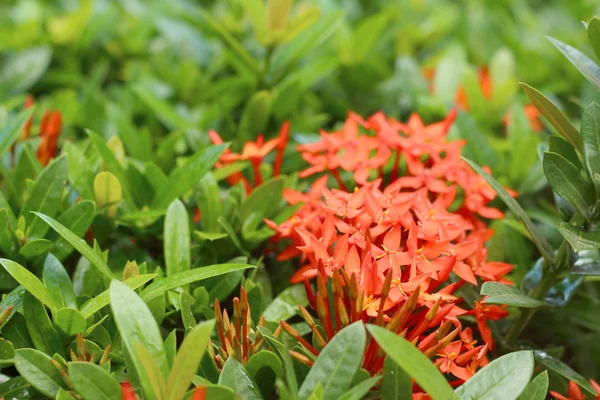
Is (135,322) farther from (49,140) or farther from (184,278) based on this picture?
(49,140)

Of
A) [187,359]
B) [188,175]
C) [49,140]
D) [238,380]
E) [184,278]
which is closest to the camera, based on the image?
[187,359]

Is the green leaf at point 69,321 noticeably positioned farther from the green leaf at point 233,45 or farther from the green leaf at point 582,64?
the green leaf at point 582,64

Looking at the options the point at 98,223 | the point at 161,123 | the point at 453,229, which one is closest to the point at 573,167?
the point at 453,229

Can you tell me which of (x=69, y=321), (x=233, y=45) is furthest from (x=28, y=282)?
(x=233, y=45)

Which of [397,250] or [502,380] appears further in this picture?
[397,250]

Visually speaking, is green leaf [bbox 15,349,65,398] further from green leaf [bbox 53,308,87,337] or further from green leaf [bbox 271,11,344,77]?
green leaf [bbox 271,11,344,77]

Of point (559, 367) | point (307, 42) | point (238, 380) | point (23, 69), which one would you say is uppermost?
point (23, 69)

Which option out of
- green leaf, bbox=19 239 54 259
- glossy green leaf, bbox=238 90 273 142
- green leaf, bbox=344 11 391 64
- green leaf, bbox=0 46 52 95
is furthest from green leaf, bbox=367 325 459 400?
green leaf, bbox=0 46 52 95
